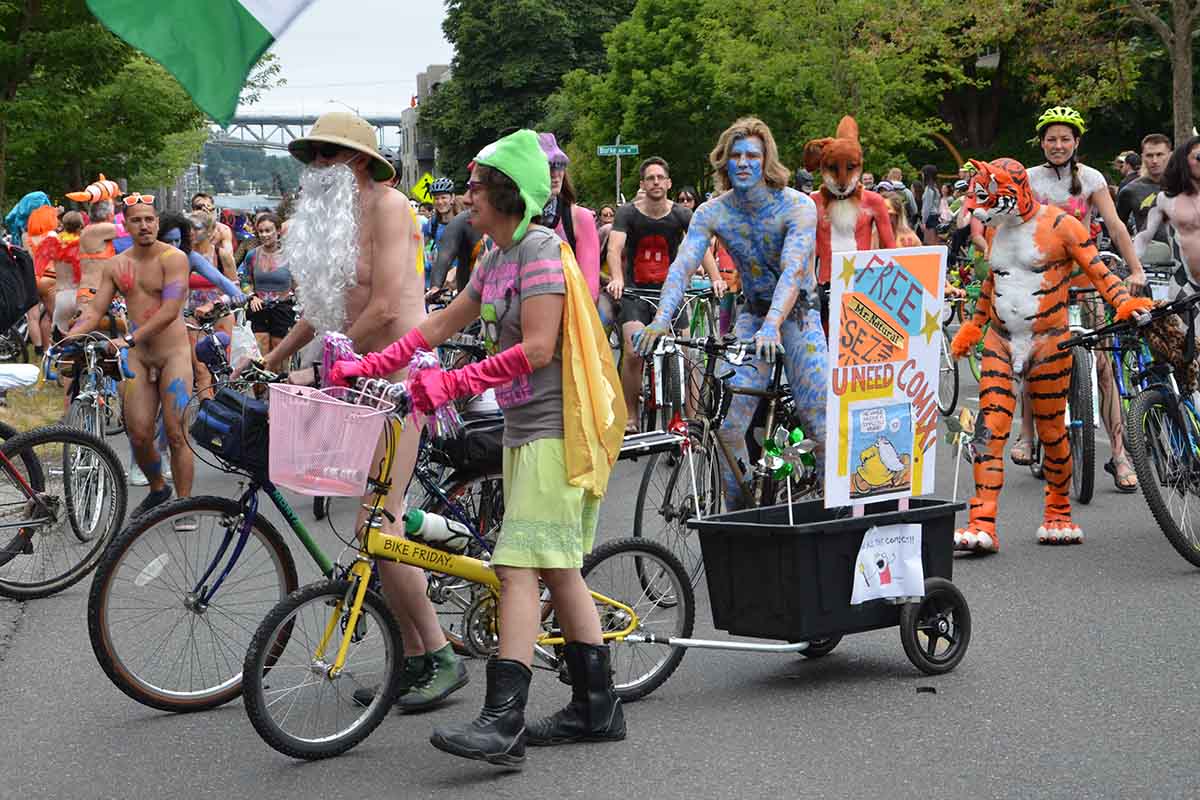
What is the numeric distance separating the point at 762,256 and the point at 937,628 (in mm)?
1998

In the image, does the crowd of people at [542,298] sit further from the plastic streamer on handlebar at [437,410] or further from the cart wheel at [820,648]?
the cart wheel at [820,648]

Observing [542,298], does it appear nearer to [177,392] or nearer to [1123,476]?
[177,392]

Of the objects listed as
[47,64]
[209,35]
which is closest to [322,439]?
[209,35]

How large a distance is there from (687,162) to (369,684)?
2224 inches

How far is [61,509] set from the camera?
7.95m

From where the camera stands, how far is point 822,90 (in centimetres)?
4034

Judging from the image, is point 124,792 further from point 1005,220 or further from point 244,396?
point 1005,220

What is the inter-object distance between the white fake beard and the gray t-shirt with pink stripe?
28.4 inches

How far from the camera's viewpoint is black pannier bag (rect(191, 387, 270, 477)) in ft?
17.7

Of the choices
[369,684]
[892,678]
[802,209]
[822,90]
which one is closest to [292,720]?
[369,684]

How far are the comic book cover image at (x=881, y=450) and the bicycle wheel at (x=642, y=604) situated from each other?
2.36 ft

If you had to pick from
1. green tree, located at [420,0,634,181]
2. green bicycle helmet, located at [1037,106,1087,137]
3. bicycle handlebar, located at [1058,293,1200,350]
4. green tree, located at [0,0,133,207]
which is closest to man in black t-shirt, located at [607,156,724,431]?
green bicycle helmet, located at [1037,106,1087,137]

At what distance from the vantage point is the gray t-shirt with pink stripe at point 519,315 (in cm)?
517

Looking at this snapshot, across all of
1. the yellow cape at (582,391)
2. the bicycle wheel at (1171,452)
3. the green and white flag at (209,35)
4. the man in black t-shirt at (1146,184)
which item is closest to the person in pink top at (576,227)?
the bicycle wheel at (1171,452)
